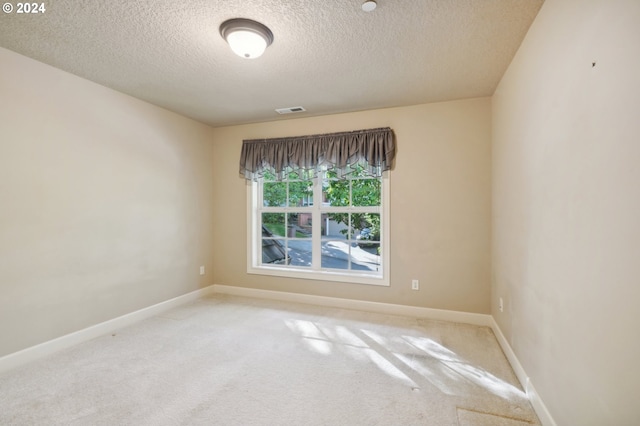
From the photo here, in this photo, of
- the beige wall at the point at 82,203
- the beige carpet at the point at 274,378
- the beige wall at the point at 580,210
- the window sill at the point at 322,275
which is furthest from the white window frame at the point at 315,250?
the beige wall at the point at 580,210

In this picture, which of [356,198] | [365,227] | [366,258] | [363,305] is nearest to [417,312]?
[363,305]

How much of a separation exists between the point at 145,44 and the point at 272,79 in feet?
3.46

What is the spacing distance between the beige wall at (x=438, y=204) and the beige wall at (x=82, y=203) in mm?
2094

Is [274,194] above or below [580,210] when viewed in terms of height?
above

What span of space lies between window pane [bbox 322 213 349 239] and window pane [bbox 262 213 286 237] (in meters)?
0.67

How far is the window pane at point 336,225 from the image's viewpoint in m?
3.98

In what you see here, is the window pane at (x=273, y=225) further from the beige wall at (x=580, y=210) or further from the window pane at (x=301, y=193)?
the beige wall at (x=580, y=210)

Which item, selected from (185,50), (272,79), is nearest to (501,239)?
(272,79)

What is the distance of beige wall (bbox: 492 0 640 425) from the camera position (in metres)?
1.05

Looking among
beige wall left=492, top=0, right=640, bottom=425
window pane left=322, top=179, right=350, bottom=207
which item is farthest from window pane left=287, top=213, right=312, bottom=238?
beige wall left=492, top=0, right=640, bottom=425

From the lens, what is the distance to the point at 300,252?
428cm

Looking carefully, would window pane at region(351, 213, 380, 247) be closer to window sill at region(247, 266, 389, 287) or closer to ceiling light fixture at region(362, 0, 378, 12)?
window sill at region(247, 266, 389, 287)

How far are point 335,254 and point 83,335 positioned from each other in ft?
9.21

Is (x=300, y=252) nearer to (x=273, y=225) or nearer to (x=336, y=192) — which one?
(x=273, y=225)
